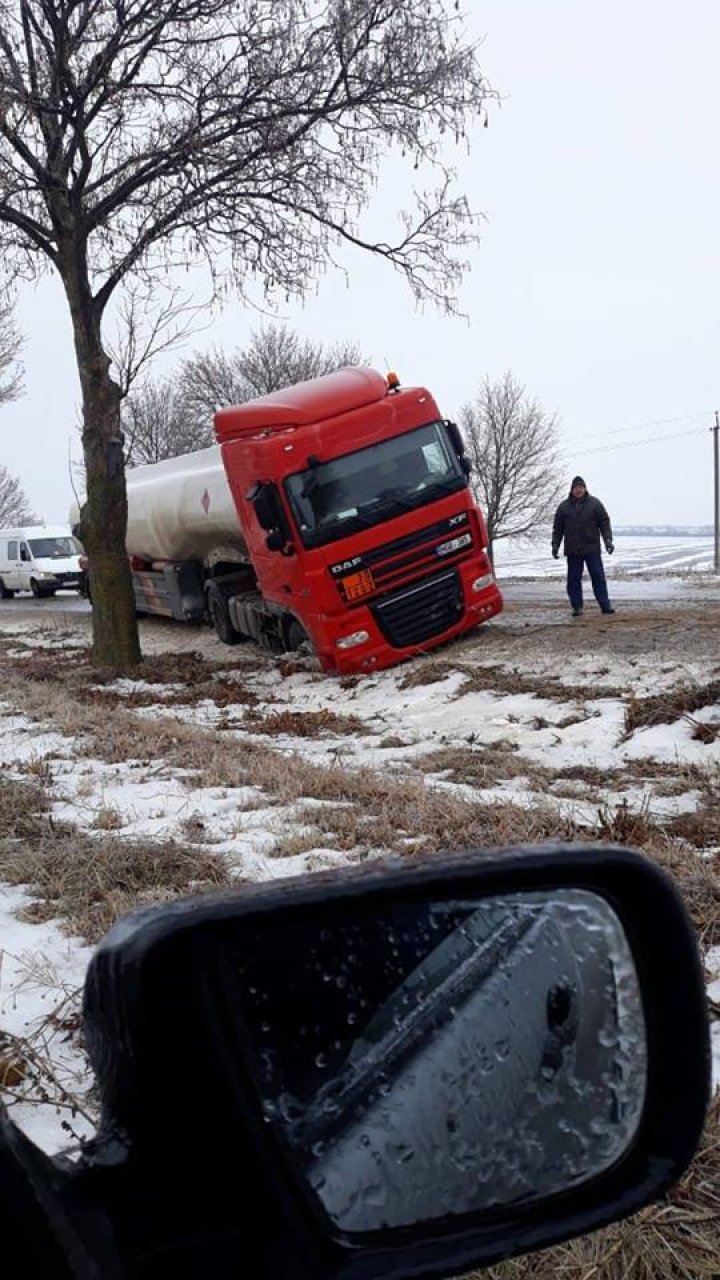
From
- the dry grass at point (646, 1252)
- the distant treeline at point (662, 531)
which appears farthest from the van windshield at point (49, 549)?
the distant treeline at point (662, 531)

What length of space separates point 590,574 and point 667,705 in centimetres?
702

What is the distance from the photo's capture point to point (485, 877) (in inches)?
43.3

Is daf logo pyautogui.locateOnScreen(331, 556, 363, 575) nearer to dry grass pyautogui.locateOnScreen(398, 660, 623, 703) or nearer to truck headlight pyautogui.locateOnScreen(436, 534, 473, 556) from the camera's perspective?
truck headlight pyautogui.locateOnScreen(436, 534, 473, 556)

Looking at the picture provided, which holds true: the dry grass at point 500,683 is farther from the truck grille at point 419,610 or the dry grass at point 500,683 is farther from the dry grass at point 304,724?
the dry grass at point 304,724

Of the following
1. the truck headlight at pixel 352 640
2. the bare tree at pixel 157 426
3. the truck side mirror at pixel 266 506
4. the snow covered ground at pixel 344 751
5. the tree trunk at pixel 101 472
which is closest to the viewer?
the snow covered ground at pixel 344 751

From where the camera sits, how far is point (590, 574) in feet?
51.2

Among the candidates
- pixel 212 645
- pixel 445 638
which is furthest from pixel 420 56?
pixel 212 645

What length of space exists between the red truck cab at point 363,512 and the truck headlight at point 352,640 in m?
0.01

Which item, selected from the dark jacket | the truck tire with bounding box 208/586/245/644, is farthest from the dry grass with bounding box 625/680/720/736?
the truck tire with bounding box 208/586/245/644

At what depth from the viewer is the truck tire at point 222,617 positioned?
17.7 metres

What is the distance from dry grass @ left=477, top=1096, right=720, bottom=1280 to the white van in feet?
105

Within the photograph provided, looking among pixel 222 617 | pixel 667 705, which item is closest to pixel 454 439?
pixel 667 705

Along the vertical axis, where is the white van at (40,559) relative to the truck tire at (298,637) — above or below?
above

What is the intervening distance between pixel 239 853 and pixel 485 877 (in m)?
3.81
